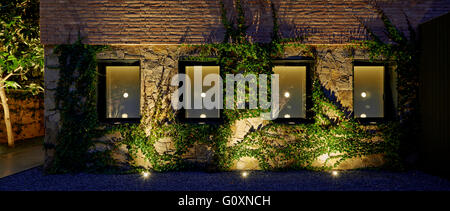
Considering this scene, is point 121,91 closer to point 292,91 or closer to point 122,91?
point 122,91

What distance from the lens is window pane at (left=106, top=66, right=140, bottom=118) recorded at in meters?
6.39

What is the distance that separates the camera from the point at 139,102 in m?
6.40


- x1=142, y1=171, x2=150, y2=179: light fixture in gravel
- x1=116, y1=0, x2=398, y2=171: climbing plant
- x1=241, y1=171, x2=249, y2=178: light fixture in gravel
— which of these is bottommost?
x1=142, y1=171, x2=150, y2=179: light fixture in gravel

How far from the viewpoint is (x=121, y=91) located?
6.42 meters

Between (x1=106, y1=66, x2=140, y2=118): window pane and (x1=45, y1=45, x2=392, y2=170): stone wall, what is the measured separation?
326mm

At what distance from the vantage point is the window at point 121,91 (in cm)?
637

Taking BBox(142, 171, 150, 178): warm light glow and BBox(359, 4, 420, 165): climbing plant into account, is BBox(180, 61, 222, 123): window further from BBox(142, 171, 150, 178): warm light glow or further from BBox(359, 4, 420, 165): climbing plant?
BBox(359, 4, 420, 165): climbing plant

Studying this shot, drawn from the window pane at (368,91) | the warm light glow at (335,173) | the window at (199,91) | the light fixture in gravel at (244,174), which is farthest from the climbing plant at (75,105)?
the window pane at (368,91)

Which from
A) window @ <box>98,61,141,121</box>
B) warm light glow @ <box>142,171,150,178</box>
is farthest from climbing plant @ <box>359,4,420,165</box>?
warm light glow @ <box>142,171,150,178</box>

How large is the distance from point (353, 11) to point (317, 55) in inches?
51.4

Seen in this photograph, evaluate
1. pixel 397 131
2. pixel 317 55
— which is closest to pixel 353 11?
pixel 317 55

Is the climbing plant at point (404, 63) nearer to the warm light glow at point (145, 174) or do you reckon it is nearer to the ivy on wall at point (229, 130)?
the ivy on wall at point (229, 130)

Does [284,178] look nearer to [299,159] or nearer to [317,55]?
[299,159]

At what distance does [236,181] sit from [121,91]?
3.46 meters
